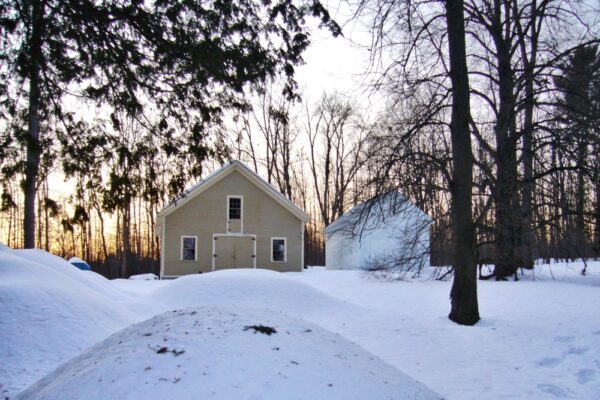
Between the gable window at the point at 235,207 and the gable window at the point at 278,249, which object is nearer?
the gable window at the point at 235,207

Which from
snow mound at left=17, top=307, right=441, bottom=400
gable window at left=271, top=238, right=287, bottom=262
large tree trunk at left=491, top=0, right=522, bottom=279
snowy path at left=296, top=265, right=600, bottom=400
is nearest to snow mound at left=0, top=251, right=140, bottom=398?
snow mound at left=17, top=307, right=441, bottom=400

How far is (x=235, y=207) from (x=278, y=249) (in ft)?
10.00

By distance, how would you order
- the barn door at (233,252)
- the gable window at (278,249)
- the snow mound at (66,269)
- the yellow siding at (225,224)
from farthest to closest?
1. the gable window at (278,249)
2. the barn door at (233,252)
3. the yellow siding at (225,224)
4. the snow mound at (66,269)

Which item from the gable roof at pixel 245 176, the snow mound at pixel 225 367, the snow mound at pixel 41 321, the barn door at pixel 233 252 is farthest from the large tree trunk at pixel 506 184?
the barn door at pixel 233 252

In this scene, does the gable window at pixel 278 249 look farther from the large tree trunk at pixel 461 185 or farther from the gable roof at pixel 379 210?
the large tree trunk at pixel 461 185

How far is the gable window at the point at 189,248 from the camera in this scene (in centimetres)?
2252

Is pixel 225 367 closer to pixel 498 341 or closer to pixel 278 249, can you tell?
pixel 498 341

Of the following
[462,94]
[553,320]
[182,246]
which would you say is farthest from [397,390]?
[182,246]

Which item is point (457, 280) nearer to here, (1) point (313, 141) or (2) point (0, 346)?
(2) point (0, 346)

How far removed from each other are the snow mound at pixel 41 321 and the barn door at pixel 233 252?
43.7ft

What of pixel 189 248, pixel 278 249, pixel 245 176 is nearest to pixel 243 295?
pixel 189 248

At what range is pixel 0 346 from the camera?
6.32 metres

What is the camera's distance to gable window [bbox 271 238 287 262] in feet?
77.4

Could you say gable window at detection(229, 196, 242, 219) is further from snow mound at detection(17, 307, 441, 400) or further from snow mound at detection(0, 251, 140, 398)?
snow mound at detection(17, 307, 441, 400)
